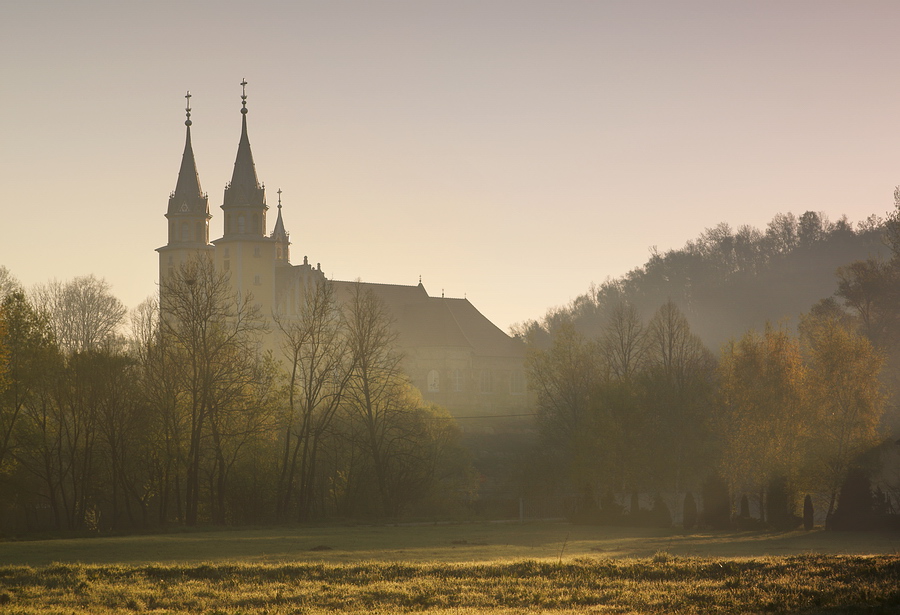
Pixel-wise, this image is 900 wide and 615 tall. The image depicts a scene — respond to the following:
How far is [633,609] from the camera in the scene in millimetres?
15508

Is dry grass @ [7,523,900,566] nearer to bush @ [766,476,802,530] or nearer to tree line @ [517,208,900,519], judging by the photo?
bush @ [766,476,802,530]

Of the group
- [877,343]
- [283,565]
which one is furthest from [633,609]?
[877,343]

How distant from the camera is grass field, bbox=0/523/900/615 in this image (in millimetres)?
15969

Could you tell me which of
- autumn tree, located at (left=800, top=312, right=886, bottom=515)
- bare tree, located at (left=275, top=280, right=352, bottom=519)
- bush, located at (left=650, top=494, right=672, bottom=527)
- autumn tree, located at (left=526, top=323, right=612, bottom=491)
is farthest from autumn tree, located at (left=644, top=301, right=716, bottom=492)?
bare tree, located at (left=275, top=280, right=352, bottom=519)

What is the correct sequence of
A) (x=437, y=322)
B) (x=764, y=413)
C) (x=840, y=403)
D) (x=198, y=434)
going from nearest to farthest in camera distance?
(x=198, y=434) → (x=840, y=403) → (x=764, y=413) → (x=437, y=322)

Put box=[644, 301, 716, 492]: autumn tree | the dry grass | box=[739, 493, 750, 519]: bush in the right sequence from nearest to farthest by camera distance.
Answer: the dry grass < box=[739, 493, 750, 519]: bush < box=[644, 301, 716, 492]: autumn tree

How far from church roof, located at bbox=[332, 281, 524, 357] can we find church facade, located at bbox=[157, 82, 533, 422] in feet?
0.33

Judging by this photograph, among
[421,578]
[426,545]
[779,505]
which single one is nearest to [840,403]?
[779,505]

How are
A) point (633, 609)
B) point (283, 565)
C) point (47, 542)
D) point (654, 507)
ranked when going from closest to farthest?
point (633, 609) < point (283, 565) < point (47, 542) < point (654, 507)

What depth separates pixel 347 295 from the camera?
91.3 m

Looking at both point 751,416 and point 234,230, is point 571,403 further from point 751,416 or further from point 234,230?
point 234,230

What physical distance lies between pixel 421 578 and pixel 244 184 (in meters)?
64.5

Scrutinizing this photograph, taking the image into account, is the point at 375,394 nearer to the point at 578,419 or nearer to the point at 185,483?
the point at 185,483

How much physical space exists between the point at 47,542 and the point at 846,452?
36396mm
